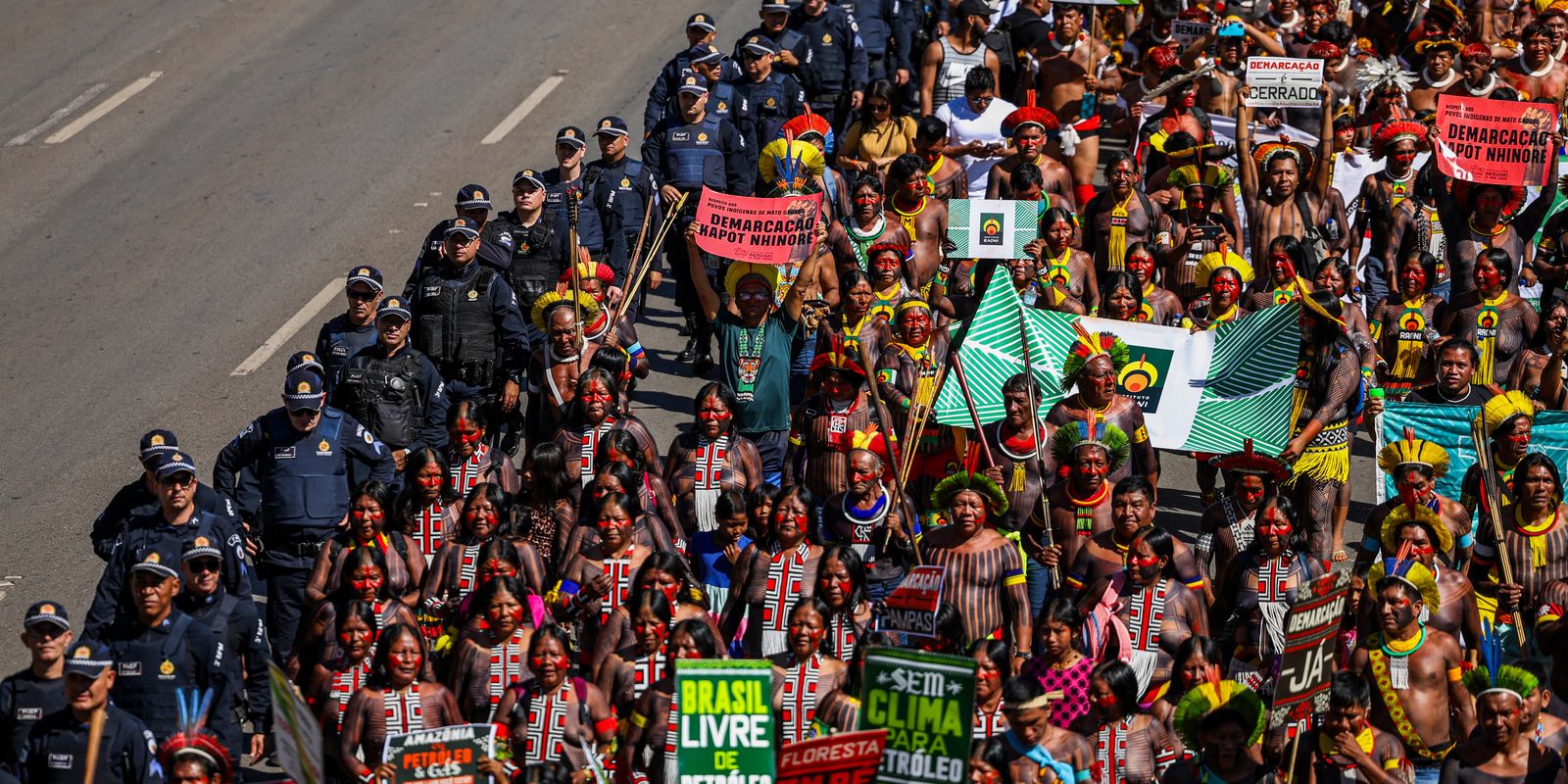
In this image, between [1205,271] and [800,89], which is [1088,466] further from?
[800,89]

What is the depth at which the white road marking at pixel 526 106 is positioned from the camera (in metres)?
26.3

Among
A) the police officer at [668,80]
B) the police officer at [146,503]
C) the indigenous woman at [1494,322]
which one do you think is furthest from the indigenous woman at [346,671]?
the police officer at [668,80]

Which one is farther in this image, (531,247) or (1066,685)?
(531,247)

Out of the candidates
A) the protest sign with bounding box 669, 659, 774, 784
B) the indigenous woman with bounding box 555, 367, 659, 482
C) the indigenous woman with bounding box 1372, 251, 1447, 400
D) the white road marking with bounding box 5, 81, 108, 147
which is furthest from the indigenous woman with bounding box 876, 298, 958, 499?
the white road marking with bounding box 5, 81, 108, 147

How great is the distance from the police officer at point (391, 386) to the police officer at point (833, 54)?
709cm

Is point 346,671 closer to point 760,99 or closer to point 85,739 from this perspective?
point 85,739

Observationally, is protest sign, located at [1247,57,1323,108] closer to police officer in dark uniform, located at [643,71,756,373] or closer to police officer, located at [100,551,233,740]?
police officer in dark uniform, located at [643,71,756,373]

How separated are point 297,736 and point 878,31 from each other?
45.9 ft

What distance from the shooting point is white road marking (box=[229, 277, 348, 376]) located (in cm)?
2033

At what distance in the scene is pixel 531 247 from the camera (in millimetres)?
17688

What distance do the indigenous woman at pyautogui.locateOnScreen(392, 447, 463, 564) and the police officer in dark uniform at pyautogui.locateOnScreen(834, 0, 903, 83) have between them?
9417 millimetres

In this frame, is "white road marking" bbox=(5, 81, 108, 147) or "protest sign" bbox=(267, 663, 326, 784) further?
"white road marking" bbox=(5, 81, 108, 147)

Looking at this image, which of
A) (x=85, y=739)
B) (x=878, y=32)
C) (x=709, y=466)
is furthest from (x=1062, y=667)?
(x=878, y=32)

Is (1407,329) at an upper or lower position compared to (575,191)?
lower
